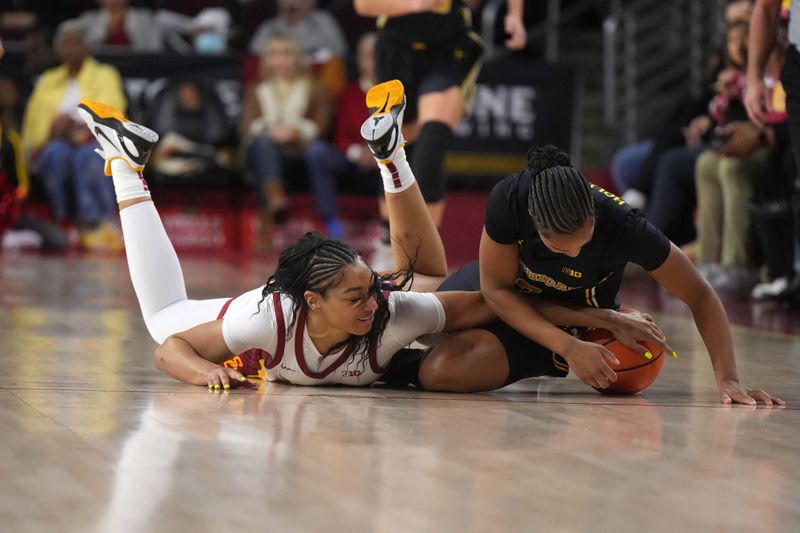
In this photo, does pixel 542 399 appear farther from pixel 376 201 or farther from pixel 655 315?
pixel 376 201

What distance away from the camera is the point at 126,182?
13.7 ft

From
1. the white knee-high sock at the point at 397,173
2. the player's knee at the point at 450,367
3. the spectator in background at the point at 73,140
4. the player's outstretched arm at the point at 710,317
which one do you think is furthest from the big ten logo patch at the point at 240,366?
the spectator in background at the point at 73,140

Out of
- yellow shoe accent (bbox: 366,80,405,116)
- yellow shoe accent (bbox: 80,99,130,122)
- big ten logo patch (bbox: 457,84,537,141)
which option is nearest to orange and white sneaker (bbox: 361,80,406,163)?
yellow shoe accent (bbox: 366,80,405,116)

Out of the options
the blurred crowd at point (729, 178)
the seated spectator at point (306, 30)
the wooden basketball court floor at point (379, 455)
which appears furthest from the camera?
the seated spectator at point (306, 30)

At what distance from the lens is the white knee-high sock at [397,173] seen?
424 centimetres

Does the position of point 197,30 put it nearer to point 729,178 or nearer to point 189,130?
point 189,130

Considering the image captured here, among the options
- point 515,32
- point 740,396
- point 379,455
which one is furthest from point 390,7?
point 379,455

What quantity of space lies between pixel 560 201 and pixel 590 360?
508 mm

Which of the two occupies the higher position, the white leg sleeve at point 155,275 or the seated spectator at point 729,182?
the seated spectator at point 729,182

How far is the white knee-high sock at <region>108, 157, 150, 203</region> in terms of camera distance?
416 centimetres

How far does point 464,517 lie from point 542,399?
4.77 feet

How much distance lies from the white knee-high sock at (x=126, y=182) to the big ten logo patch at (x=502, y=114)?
251 inches

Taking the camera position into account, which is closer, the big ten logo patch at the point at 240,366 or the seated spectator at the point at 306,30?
the big ten logo patch at the point at 240,366

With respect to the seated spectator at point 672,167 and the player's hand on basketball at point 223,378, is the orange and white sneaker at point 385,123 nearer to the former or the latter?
the player's hand on basketball at point 223,378
